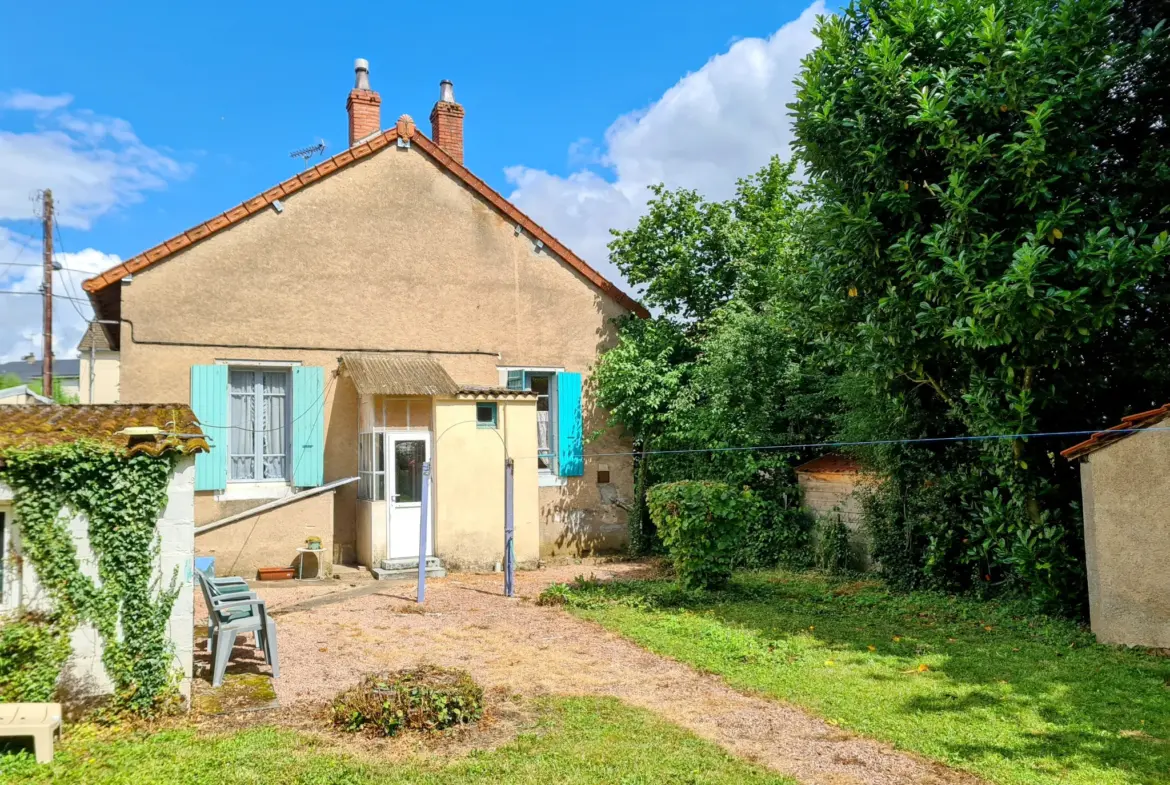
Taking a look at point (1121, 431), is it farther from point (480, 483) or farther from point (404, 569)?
point (404, 569)

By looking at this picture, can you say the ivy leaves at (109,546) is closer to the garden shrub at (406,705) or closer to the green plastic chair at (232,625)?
the green plastic chair at (232,625)

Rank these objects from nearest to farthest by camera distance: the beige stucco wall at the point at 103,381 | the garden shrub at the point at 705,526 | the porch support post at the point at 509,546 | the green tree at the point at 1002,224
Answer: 1. the green tree at the point at 1002,224
2. the garden shrub at the point at 705,526
3. the porch support post at the point at 509,546
4. the beige stucco wall at the point at 103,381

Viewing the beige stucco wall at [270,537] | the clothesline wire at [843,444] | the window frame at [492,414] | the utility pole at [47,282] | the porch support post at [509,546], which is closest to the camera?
the clothesline wire at [843,444]

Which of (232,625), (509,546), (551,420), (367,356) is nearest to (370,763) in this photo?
(232,625)

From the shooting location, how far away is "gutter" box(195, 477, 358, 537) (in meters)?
12.1

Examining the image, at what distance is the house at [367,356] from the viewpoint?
12477 mm

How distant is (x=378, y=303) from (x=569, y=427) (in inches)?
161

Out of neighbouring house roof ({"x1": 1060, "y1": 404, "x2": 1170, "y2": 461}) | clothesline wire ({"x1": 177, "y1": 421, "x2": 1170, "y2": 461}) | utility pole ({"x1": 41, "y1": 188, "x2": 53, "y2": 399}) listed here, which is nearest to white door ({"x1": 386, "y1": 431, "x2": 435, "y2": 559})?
clothesline wire ({"x1": 177, "y1": 421, "x2": 1170, "y2": 461})

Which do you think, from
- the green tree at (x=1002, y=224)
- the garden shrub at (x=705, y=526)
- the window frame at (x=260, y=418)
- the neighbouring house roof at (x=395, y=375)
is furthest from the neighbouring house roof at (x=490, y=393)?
the green tree at (x=1002, y=224)

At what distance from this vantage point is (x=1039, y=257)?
796 cm

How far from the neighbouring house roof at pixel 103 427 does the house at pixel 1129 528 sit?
8.47 meters

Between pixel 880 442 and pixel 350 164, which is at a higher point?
pixel 350 164

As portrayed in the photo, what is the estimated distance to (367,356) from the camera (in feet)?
44.7

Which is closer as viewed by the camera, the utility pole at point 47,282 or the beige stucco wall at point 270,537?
the beige stucco wall at point 270,537
